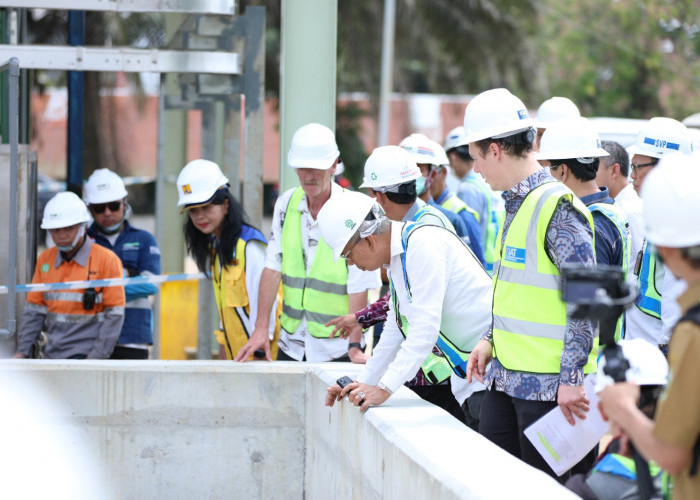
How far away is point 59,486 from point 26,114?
147 inches

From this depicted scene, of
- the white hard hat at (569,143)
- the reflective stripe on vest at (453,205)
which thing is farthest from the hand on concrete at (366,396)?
the reflective stripe on vest at (453,205)

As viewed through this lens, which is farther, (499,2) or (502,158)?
(499,2)

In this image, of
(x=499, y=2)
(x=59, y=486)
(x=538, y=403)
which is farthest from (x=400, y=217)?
(x=499, y=2)

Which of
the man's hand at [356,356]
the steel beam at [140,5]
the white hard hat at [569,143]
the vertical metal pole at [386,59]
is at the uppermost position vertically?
the vertical metal pole at [386,59]

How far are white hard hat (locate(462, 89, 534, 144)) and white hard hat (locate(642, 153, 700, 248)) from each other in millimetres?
1270

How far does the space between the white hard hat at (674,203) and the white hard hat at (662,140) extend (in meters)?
2.78

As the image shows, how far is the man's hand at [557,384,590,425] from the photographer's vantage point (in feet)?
12.8

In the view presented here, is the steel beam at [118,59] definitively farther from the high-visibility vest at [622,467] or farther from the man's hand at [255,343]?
the high-visibility vest at [622,467]

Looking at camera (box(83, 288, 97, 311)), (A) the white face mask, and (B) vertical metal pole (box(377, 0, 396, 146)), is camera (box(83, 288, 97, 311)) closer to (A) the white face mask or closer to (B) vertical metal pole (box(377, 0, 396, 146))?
(A) the white face mask

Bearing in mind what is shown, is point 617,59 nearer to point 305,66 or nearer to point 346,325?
point 305,66

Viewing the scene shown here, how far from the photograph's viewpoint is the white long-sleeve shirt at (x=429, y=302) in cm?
435

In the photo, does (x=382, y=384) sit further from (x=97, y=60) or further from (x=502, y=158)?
(x=97, y=60)

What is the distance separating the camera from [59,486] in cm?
547

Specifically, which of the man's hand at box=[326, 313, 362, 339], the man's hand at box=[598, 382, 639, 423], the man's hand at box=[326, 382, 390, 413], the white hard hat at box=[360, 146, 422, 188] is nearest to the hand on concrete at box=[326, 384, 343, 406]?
the man's hand at box=[326, 382, 390, 413]
